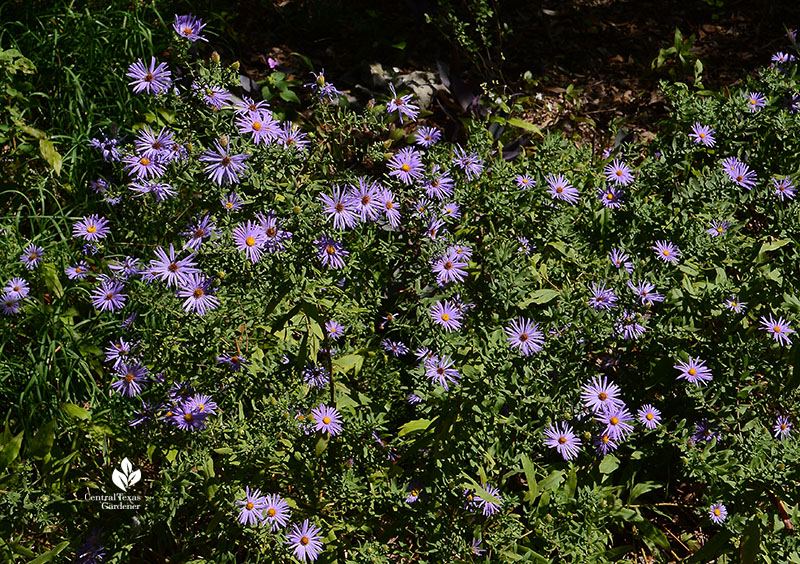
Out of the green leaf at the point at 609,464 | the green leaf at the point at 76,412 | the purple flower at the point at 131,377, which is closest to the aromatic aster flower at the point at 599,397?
the green leaf at the point at 609,464

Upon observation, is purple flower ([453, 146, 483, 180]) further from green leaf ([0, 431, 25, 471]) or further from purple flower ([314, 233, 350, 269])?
green leaf ([0, 431, 25, 471])

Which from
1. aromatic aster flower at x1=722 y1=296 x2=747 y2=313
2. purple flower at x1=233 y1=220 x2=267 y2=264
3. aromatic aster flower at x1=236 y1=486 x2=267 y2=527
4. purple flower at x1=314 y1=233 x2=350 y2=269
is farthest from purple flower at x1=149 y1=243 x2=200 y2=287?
aromatic aster flower at x1=722 y1=296 x2=747 y2=313

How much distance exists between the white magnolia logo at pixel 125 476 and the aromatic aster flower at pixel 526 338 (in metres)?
1.16

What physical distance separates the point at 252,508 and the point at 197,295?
0.56 meters

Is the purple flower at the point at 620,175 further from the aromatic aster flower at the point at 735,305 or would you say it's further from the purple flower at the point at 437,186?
the purple flower at the point at 437,186

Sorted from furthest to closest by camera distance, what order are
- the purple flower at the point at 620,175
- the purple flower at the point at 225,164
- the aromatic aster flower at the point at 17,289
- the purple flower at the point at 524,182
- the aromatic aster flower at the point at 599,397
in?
1. the purple flower at the point at 620,175
2. the purple flower at the point at 524,182
3. the aromatic aster flower at the point at 17,289
4. the aromatic aster flower at the point at 599,397
5. the purple flower at the point at 225,164

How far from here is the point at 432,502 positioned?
211 centimetres

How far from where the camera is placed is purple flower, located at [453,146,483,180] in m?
2.49

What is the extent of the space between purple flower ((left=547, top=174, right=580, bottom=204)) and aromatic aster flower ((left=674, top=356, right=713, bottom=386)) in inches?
26.7

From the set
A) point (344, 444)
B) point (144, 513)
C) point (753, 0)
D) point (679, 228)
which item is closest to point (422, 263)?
point (344, 444)

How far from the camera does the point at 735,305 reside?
90.2 inches

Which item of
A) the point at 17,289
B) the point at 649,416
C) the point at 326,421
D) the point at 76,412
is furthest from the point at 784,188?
the point at 17,289

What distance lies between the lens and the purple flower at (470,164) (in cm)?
249

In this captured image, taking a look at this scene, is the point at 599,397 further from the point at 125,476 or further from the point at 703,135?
the point at 125,476
